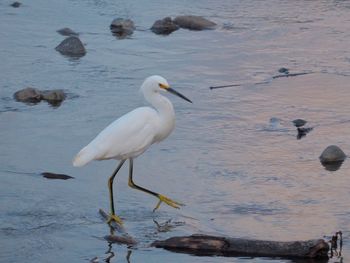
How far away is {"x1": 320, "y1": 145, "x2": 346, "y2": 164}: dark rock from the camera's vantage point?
871 centimetres

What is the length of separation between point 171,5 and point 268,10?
4.72ft

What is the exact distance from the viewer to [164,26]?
13.8 metres

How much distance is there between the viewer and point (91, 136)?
942 centimetres

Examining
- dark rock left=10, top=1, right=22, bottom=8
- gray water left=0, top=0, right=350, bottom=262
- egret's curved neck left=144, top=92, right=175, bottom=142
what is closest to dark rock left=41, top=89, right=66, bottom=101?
gray water left=0, top=0, right=350, bottom=262

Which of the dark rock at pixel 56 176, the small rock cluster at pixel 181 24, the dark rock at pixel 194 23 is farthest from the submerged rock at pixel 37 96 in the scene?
the dark rock at pixel 194 23

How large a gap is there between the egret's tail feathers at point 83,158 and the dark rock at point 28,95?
3189mm

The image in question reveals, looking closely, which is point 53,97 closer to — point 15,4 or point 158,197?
point 158,197

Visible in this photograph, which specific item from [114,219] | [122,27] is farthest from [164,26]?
[114,219]

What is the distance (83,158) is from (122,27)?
6511 mm

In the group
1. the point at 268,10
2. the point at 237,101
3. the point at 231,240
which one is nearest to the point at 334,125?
the point at 237,101

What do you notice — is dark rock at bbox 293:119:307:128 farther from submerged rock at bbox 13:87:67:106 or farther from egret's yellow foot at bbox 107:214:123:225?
egret's yellow foot at bbox 107:214:123:225

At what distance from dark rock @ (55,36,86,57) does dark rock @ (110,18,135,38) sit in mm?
1140

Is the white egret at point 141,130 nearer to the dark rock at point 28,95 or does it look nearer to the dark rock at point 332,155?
the dark rock at point 332,155

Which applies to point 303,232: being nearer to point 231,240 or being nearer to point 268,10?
point 231,240
